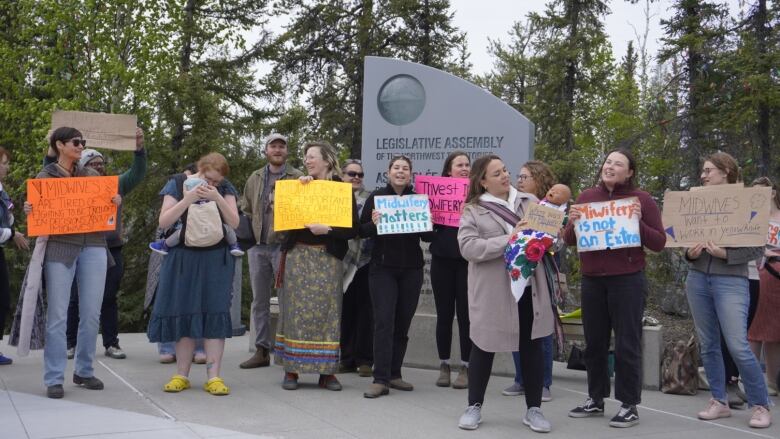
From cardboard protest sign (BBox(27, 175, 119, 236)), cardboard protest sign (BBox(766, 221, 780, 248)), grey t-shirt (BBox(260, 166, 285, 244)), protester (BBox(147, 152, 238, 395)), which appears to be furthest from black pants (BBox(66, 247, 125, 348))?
cardboard protest sign (BBox(766, 221, 780, 248))

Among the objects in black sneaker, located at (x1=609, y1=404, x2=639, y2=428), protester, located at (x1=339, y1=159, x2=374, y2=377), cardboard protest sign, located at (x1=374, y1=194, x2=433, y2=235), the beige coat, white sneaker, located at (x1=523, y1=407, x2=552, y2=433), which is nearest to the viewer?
the beige coat

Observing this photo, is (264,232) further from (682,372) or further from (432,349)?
(682,372)

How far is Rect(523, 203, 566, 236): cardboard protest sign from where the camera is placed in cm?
491

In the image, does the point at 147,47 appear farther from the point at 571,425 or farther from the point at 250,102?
the point at 571,425

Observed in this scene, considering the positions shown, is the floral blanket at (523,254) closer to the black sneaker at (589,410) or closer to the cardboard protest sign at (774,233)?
the black sneaker at (589,410)

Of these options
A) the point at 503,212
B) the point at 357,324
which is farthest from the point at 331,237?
the point at 503,212

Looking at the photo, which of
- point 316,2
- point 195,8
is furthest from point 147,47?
point 316,2

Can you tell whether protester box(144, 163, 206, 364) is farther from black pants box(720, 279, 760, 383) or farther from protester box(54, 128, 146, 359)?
black pants box(720, 279, 760, 383)

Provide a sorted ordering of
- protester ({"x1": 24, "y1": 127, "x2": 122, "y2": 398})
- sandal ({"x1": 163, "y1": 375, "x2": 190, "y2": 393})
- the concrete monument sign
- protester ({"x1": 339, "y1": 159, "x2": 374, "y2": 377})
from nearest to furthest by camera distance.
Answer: protester ({"x1": 24, "y1": 127, "x2": 122, "y2": 398}), sandal ({"x1": 163, "y1": 375, "x2": 190, "y2": 393}), protester ({"x1": 339, "y1": 159, "x2": 374, "y2": 377}), the concrete monument sign

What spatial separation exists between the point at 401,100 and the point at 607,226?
3503 millimetres

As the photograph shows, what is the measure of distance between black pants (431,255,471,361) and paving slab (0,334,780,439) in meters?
0.54

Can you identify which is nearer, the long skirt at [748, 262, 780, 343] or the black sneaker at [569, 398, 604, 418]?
the black sneaker at [569, 398, 604, 418]

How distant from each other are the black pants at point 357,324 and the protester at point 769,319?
355 cm

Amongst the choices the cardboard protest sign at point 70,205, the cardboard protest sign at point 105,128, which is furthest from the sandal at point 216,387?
the cardboard protest sign at point 105,128
